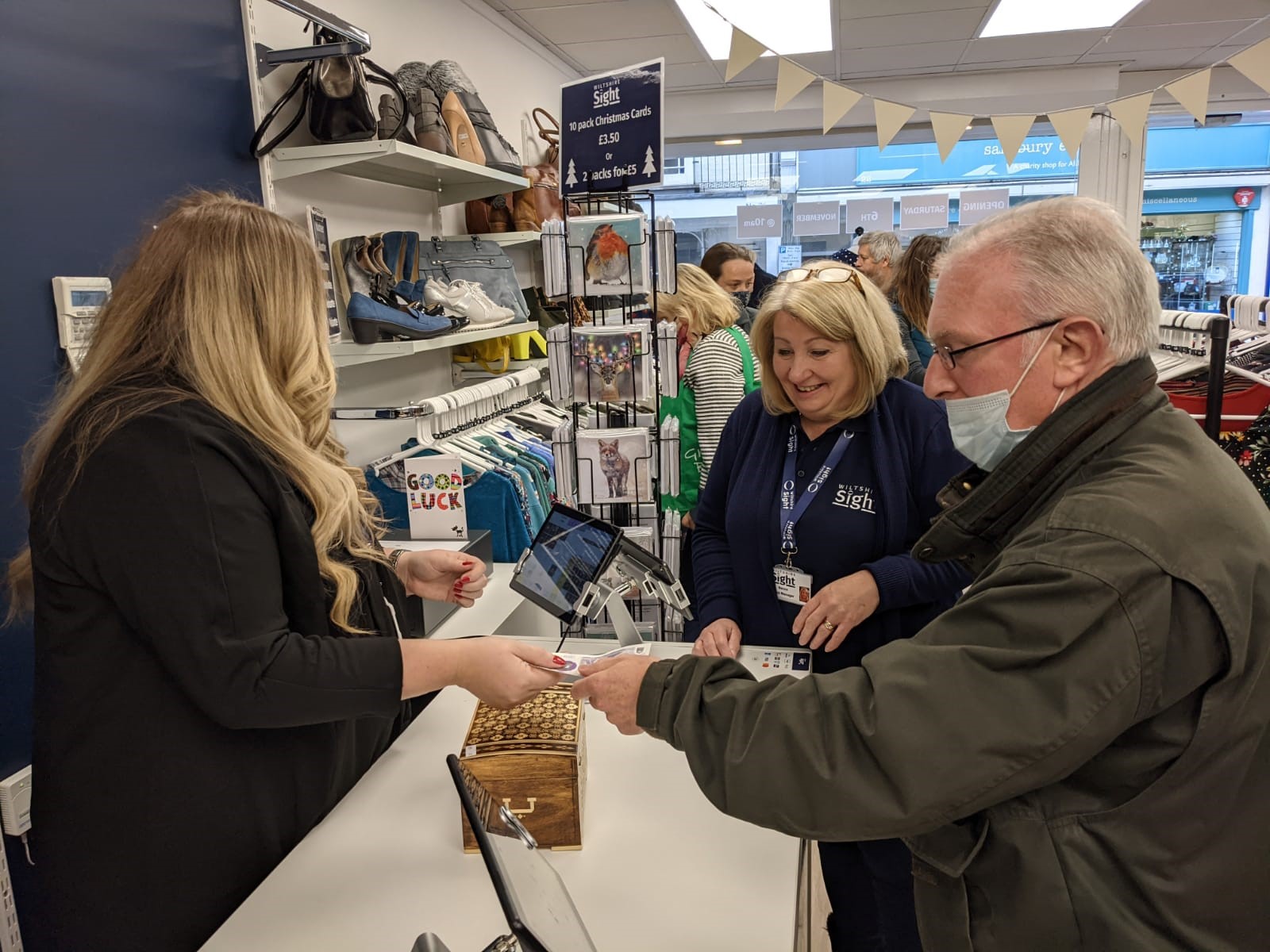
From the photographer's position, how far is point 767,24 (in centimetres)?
548

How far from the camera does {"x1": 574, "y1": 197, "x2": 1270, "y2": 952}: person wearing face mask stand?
92cm

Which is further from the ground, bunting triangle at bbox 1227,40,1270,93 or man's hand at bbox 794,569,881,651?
bunting triangle at bbox 1227,40,1270,93

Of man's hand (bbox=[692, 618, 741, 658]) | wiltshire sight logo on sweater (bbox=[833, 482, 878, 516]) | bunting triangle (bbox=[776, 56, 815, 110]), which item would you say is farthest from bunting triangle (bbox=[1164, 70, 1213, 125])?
man's hand (bbox=[692, 618, 741, 658])

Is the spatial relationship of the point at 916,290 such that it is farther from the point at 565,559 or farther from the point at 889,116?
the point at 565,559

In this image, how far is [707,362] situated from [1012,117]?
1904 millimetres

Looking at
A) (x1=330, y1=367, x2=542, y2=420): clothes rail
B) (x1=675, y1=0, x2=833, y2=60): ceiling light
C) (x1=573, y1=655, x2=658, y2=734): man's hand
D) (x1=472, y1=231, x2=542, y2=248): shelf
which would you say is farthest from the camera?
(x1=675, y1=0, x2=833, y2=60): ceiling light

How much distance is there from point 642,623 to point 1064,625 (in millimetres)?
1900

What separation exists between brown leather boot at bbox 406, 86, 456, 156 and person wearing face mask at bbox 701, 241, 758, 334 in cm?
218

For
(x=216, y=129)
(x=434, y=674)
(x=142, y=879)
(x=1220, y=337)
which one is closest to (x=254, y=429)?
(x=434, y=674)

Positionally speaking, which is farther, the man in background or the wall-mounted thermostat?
the man in background

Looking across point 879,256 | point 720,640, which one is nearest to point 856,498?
point 720,640

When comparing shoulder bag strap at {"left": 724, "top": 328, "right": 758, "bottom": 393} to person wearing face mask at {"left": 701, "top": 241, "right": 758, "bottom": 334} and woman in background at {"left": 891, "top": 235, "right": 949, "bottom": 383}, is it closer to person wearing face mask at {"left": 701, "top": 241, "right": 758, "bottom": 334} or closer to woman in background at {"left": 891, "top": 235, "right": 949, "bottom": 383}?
woman in background at {"left": 891, "top": 235, "right": 949, "bottom": 383}

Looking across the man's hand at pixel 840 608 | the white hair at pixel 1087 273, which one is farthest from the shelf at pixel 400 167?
the white hair at pixel 1087 273

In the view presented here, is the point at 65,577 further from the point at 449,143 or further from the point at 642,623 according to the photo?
the point at 449,143
